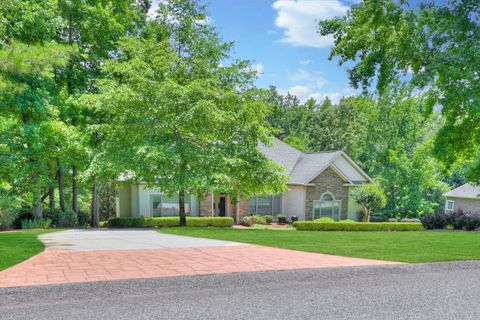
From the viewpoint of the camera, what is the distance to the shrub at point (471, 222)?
Result: 2008 centimetres

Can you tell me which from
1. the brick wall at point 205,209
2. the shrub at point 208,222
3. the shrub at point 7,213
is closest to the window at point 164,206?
the brick wall at point 205,209

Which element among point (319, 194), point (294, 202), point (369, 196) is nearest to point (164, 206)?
point (294, 202)

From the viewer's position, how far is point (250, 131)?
1823 cm

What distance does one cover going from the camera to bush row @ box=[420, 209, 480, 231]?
20.2 meters

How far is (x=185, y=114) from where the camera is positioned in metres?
16.7

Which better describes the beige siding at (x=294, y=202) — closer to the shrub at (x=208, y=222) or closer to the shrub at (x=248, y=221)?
the shrub at (x=248, y=221)

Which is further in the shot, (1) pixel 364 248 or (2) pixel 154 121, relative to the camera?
(2) pixel 154 121

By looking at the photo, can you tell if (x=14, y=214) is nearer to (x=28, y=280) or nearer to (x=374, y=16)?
(x=28, y=280)

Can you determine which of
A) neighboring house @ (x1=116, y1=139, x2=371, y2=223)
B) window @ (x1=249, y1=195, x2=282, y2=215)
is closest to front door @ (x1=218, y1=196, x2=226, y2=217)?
neighboring house @ (x1=116, y1=139, x2=371, y2=223)

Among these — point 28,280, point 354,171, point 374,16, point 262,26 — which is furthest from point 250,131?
point 354,171

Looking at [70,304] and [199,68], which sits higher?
[199,68]

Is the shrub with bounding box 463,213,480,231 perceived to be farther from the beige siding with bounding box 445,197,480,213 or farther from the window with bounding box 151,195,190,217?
the window with bounding box 151,195,190,217

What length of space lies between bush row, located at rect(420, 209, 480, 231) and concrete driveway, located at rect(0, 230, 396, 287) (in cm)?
1523

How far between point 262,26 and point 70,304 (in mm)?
14083
